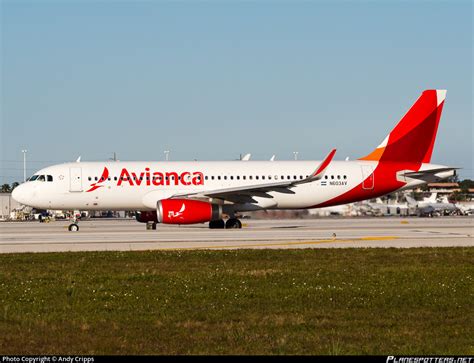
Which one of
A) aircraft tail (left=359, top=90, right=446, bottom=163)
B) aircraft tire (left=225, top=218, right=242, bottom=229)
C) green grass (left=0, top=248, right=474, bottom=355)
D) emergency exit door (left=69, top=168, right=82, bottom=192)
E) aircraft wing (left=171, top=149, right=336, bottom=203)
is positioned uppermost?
aircraft tail (left=359, top=90, right=446, bottom=163)

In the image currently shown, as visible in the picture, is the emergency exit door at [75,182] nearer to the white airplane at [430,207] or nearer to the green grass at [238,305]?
the green grass at [238,305]

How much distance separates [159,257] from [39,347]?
12.0 meters

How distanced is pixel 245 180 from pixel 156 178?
206 inches

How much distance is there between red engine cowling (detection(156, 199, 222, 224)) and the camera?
37344mm

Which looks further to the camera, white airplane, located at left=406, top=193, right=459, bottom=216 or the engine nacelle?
white airplane, located at left=406, top=193, right=459, bottom=216

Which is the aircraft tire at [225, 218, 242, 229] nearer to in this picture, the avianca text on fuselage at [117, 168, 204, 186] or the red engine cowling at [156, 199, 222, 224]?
the avianca text on fuselage at [117, 168, 204, 186]

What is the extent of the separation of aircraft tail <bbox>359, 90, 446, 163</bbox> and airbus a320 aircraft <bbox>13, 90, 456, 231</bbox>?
0.05m

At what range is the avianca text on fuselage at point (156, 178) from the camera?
41.4 m

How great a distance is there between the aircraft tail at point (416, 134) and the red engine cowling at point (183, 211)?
11838 mm

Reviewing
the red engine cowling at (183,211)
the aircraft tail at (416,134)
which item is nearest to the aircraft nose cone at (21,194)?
the red engine cowling at (183,211)

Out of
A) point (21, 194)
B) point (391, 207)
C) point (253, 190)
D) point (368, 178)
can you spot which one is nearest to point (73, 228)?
point (21, 194)

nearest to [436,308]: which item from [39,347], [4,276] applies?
[39,347]

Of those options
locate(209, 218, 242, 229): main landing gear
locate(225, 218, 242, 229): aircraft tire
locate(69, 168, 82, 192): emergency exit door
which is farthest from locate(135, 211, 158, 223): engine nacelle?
locate(225, 218, 242, 229): aircraft tire

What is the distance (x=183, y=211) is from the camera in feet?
123
